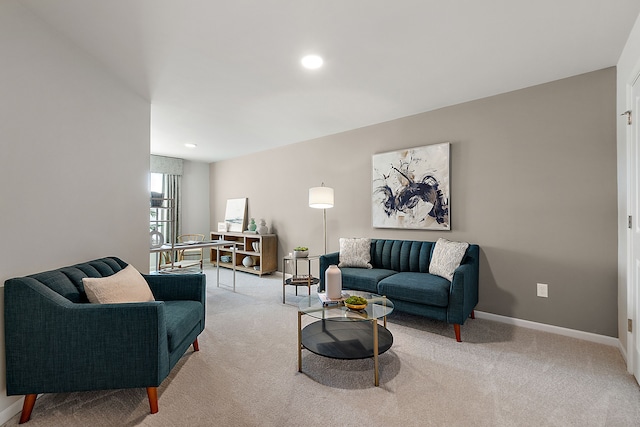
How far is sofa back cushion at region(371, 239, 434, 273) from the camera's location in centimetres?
346

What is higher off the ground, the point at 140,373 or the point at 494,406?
the point at 140,373

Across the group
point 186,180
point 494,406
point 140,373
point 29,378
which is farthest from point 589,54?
point 186,180

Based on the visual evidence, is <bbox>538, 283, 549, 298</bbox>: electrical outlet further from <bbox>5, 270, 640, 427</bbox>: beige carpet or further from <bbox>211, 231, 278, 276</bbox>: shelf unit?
<bbox>211, 231, 278, 276</bbox>: shelf unit

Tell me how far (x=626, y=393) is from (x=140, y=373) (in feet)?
9.63

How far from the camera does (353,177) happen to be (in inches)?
175

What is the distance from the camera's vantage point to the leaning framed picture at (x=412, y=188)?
11.6 feet

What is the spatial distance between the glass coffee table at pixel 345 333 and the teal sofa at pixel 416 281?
0.47 metres

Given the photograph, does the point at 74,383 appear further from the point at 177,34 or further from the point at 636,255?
the point at 636,255

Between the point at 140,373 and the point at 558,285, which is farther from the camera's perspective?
the point at 558,285

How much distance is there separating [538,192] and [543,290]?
37.2 inches

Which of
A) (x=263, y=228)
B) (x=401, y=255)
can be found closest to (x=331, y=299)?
(x=401, y=255)

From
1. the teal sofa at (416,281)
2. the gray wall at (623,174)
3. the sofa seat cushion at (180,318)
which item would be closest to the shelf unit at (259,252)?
the teal sofa at (416,281)

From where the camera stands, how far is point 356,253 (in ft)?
12.5

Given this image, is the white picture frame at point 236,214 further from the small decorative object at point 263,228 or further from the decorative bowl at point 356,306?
the decorative bowl at point 356,306
